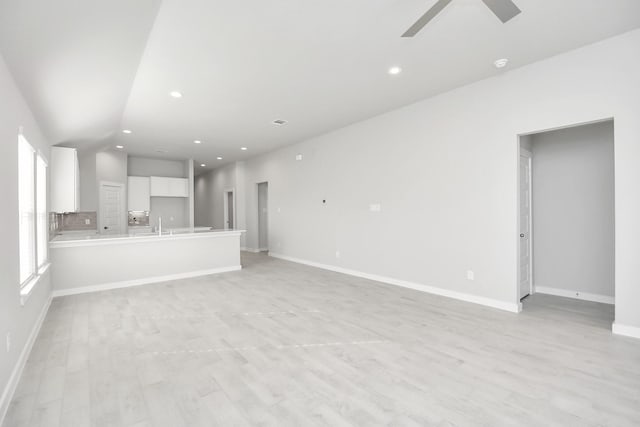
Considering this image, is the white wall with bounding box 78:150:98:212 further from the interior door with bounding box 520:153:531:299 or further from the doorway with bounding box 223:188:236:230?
the interior door with bounding box 520:153:531:299

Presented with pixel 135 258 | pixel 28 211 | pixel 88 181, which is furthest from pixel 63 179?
pixel 88 181

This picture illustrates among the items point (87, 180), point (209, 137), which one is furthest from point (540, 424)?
point (87, 180)

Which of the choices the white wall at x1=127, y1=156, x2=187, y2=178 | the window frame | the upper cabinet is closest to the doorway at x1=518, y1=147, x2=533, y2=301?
the window frame

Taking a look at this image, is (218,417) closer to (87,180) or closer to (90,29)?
(90,29)

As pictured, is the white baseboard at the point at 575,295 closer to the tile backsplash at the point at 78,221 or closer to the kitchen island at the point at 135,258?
the kitchen island at the point at 135,258

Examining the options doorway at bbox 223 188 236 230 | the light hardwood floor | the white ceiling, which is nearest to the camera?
the light hardwood floor

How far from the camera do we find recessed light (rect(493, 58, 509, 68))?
3.44 metres

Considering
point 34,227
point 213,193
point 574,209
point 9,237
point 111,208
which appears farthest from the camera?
point 213,193

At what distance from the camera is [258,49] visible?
3.10m

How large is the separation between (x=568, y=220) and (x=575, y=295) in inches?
40.6

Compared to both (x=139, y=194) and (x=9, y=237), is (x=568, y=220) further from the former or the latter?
(x=139, y=194)

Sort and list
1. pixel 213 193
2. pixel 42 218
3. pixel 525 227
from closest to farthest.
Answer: pixel 42 218 < pixel 525 227 < pixel 213 193

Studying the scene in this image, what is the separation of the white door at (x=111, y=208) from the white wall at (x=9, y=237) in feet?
18.3

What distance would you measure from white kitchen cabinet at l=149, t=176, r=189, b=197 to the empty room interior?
3.16 m
